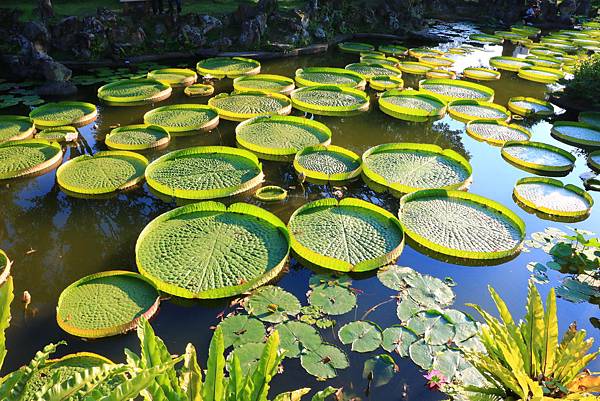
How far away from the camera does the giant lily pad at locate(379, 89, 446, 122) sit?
27.7 feet

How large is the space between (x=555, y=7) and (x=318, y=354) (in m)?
20.1

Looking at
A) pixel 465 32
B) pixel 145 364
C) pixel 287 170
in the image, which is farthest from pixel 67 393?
pixel 465 32

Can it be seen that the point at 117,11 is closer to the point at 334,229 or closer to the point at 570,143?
the point at 334,229

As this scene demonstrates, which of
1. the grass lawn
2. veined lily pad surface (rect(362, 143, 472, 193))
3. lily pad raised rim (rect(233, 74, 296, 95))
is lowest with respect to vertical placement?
veined lily pad surface (rect(362, 143, 472, 193))

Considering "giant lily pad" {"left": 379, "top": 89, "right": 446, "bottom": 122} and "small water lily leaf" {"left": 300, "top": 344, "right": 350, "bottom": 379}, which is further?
"giant lily pad" {"left": 379, "top": 89, "right": 446, "bottom": 122}

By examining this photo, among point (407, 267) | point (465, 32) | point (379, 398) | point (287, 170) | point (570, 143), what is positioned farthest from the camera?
point (465, 32)

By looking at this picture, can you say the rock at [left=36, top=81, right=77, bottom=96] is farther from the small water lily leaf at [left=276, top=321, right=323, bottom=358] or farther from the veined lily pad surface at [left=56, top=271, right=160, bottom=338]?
the small water lily leaf at [left=276, top=321, right=323, bottom=358]

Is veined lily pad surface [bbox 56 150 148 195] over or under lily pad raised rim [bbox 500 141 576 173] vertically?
under

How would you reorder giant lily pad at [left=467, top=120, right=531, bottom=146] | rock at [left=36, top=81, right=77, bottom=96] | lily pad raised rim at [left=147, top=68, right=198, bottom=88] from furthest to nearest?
lily pad raised rim at [left=147, top=68, right=198, bottom=88]
rock at [left=36, top=81, right=77, bottom=96]
giant lily pad at [left=467, top=120, right=531, bottom=146]

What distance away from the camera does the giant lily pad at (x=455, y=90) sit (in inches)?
370

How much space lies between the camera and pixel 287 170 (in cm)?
655

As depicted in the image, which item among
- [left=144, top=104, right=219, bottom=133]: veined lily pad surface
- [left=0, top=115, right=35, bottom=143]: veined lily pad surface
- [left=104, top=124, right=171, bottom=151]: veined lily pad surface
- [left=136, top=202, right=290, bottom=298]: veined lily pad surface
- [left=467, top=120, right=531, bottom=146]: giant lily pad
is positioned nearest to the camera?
[left=136, top=202, right=290, bottom=298]: veined lily pad surface

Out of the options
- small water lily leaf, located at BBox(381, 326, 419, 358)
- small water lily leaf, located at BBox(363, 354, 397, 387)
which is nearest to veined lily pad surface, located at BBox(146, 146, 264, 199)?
small water lily leaf, located at BBox(381, 326, 419, 358)

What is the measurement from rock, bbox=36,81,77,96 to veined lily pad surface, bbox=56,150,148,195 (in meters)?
3.48
